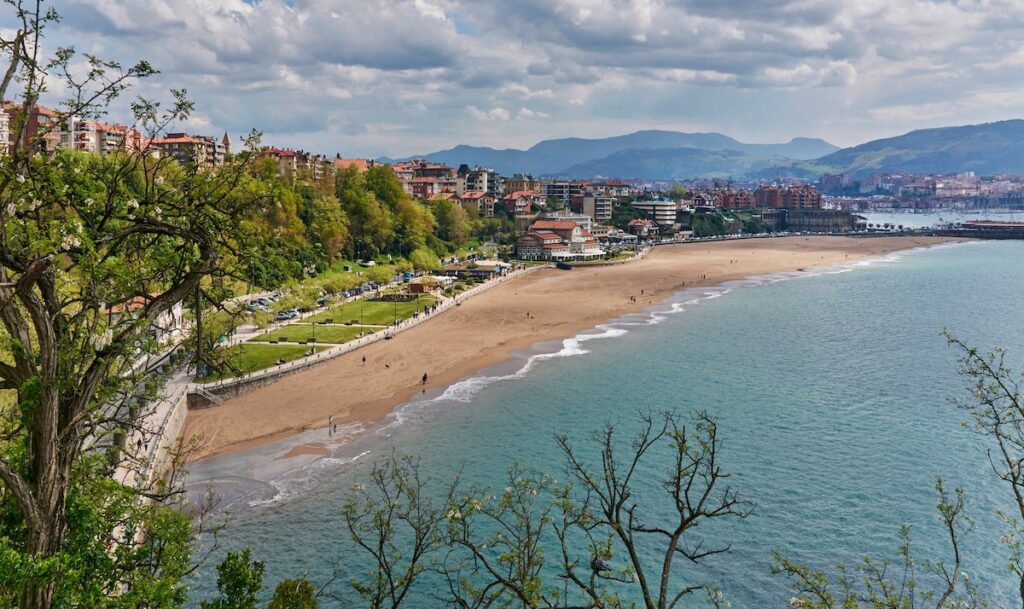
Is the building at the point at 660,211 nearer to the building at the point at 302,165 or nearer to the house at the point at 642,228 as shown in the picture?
the house at the point at 642,228

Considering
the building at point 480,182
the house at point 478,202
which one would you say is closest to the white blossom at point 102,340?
the house at point 478,202

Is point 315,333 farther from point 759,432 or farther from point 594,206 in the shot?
point 594,206

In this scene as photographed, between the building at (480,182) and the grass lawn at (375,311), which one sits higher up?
the building at (480,182)

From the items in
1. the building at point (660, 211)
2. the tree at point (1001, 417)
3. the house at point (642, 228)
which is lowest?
the tree at point (1001, 417)

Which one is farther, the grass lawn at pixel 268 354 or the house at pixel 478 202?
the house at pixel 478 202

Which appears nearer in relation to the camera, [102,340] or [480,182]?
[102,340]

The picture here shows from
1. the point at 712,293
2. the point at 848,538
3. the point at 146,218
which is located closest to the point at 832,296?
the point at 712,293

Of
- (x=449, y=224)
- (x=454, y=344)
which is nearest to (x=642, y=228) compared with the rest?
(x=449, y=224)

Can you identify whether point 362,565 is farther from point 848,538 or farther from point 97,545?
point 97,545
